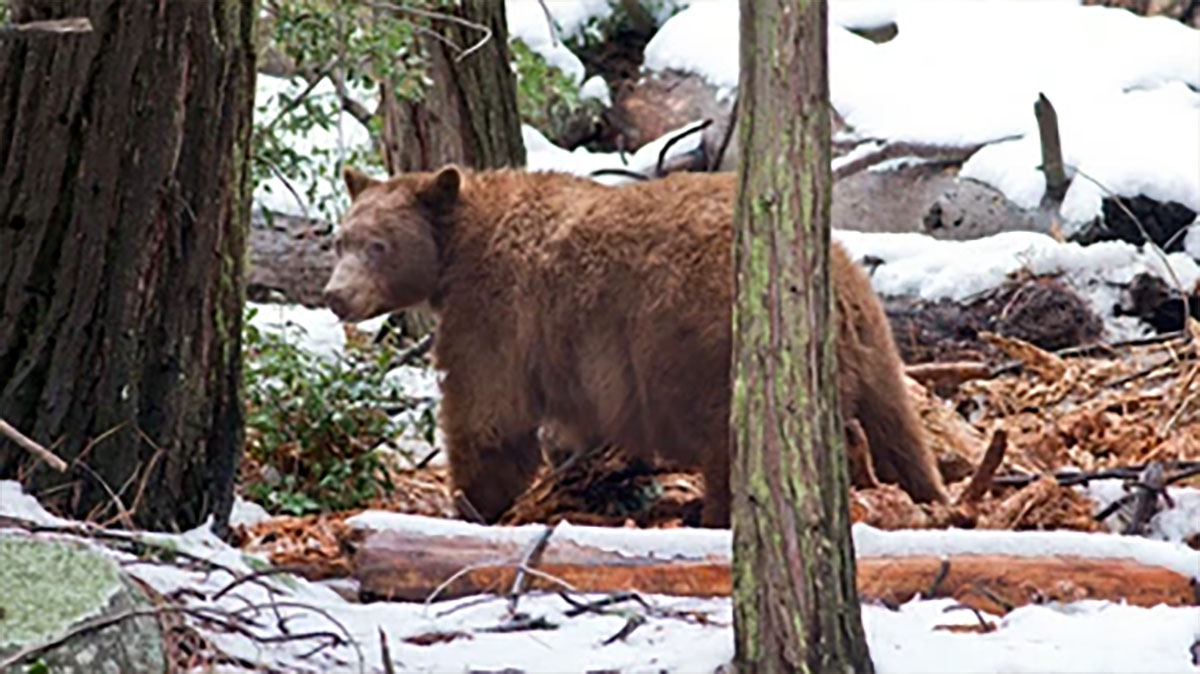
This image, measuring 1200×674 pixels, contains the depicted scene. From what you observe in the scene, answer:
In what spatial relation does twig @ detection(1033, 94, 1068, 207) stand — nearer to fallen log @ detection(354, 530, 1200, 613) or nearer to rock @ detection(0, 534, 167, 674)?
fallen log @ detection(354, 530, 1200, 613)

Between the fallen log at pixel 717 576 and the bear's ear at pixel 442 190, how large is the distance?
2545 mm

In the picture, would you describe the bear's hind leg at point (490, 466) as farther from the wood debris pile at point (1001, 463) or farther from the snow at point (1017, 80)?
the snow at point (1017, 80)

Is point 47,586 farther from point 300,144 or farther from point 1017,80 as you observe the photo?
point 1017,80

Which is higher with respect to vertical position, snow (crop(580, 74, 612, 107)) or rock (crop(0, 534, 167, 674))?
snow (crop(580, 74, 612, 107))

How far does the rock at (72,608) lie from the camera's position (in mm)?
3824

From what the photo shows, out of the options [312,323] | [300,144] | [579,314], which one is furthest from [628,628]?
[300,144]

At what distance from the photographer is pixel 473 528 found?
5145mm

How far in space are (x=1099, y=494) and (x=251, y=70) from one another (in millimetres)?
2987

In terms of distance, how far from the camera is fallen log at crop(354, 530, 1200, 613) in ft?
15.9

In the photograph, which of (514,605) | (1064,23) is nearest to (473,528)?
(514,605)

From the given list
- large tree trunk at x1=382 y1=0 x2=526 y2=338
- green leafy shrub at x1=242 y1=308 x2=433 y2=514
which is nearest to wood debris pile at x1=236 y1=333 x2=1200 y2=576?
green leafy shrub at x1=242 y1=308 x2=433 y2=514

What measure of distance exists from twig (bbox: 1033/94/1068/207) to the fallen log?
8.07 m

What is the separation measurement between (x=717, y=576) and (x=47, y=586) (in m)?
1.64

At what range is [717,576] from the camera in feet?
16.0
